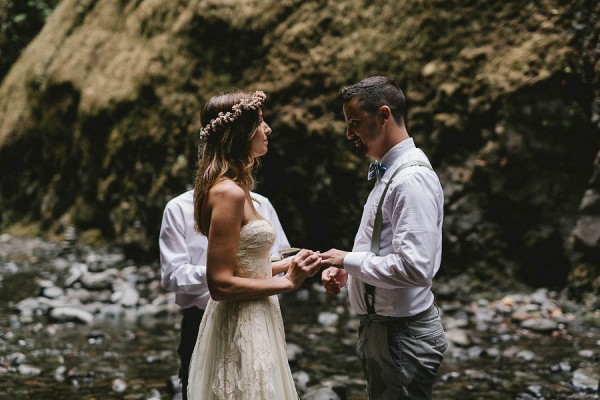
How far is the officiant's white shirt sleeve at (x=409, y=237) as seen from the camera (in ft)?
9.30

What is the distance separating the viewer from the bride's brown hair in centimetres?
314

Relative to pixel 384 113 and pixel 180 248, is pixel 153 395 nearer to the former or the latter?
pixel 180 248

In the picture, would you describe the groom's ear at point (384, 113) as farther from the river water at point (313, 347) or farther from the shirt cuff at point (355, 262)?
the river water at point (313, 347)

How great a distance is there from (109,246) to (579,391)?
983 cm

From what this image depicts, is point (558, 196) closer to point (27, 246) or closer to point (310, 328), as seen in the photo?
point (310, 328)

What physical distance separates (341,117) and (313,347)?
3.98 metres

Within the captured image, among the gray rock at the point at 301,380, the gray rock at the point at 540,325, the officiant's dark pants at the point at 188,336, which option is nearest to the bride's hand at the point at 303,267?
the officiant's dark pants at the point at 188,336

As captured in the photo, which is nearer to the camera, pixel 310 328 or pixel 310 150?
pixel 310 328

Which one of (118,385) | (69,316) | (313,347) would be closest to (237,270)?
(118,385)

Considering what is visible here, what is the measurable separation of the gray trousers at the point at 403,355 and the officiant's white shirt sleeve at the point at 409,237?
223mm

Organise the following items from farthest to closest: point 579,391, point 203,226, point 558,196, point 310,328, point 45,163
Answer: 1. point 45,163
2. point 558,196
3. point 310,328
4. point 579,391
5. point 203,226

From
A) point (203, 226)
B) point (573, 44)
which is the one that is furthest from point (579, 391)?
point (573, 44)

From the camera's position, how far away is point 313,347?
22.6ft

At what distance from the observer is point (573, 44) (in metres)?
8.25
